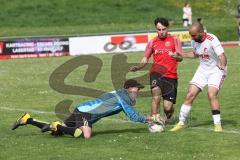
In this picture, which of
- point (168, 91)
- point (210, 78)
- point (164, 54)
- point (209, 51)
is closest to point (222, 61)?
point (209, 51)

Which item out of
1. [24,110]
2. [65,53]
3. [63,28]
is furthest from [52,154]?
[63,28]

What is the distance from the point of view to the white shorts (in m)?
14.1

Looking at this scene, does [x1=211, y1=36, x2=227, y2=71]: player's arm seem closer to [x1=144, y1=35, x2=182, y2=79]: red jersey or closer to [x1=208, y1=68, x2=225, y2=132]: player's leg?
[x1=208, y1=68, x2=225, y2=132]: player's leg

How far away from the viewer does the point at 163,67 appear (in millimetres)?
15414

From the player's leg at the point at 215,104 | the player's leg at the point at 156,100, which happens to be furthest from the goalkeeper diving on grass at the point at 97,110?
the player's leg at the point at 156,100

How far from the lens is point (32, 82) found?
86.7 feet

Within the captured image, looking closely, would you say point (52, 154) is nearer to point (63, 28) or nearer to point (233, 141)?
point (233, 141)

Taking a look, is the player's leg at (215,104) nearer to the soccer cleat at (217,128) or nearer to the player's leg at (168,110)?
the soccer cleat at (217,128)

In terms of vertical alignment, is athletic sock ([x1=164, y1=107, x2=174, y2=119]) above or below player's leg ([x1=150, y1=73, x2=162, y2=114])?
below

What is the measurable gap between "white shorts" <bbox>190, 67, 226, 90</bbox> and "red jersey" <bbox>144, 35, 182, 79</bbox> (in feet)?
3.41

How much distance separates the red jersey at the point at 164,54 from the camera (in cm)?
1527

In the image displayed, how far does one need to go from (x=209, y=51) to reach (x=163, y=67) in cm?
158

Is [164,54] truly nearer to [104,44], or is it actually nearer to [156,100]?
[156,100]

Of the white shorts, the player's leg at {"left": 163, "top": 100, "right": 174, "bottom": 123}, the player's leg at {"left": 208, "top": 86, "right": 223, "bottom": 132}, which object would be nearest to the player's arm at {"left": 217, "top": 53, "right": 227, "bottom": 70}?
the white shorts
